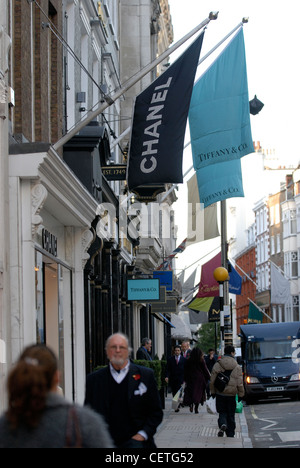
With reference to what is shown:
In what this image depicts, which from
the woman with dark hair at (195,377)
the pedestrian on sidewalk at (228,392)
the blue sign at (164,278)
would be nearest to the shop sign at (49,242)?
the pedestrian on sidewalk at (228,392)

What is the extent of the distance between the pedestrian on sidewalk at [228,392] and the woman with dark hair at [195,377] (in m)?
6.68

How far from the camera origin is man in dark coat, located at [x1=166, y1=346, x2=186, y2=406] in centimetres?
2514

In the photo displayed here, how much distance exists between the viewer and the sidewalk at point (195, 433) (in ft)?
50.5

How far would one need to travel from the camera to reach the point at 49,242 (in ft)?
49.3

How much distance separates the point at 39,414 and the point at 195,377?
1930 centimetres

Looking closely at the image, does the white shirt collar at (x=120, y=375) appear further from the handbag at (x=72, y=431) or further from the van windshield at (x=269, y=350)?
the van windshield at (x=269, y=350)

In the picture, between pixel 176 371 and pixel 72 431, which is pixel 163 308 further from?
pixel 72 431

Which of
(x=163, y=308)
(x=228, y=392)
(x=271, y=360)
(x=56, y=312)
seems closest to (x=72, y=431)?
(x=56, y=312)

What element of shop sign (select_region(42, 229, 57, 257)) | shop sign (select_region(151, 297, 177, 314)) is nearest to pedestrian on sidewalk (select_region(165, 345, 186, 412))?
shop sign (select_region(151, 297, 177, 314))

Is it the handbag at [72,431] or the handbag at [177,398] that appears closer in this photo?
the handbag at [72,431]

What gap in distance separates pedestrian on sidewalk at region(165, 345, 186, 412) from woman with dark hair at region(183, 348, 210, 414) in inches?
52.5

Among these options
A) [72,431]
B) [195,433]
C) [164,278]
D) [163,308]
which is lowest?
[195,433]

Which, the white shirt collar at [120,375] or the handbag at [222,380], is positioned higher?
the white shirt collar at [120,375]

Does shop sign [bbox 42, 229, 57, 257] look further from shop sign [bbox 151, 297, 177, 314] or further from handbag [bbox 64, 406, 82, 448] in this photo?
shop sign [bbox 151, 297, 177, 314]
